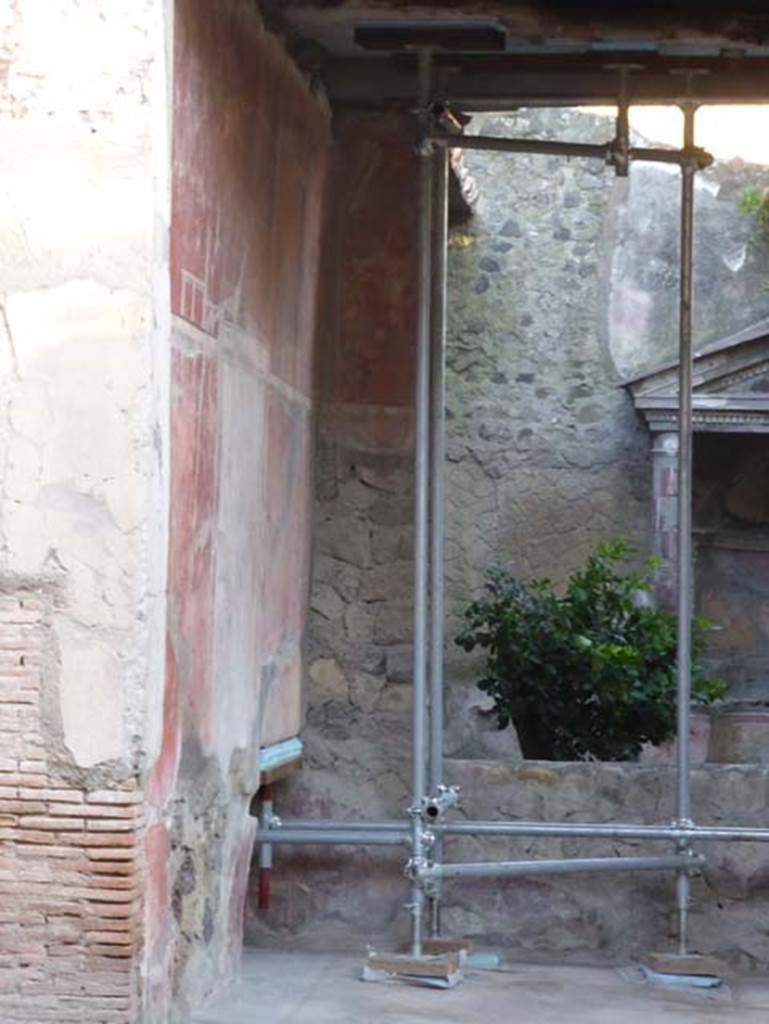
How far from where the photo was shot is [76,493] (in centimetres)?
446

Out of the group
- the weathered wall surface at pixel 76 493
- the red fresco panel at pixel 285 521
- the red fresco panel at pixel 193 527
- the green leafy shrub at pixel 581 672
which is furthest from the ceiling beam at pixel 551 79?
the weathered wall surface at pixel 76 493

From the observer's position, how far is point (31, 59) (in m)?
4.51

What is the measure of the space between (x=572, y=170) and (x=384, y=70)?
532cm

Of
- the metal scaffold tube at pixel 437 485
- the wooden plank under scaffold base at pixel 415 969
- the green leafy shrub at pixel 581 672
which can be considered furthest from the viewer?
the green leafy shrub at pixel 581 672

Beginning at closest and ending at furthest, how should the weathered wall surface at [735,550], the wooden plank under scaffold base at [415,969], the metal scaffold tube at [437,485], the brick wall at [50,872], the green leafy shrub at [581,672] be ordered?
1. the brick wall at [50,872]
2. the wooden plank under scaffold base at [415,969]
3. the metal scaffold tube at [437,485]
4. the green leafy shrub at [581,672]
5. the weathered wall surface at [735,550]

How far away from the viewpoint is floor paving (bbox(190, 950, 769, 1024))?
18.0 feet

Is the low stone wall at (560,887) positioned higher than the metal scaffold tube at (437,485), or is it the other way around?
the metal scaffold tube at (437,485)

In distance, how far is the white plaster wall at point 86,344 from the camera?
4434mm

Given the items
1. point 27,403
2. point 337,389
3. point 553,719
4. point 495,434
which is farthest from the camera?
point 495,434

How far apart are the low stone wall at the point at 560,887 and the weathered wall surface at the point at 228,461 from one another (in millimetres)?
556

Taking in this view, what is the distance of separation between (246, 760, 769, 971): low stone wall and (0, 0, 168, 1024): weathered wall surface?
2163 millimetres

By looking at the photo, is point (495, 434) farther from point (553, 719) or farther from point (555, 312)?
point (553, 719)

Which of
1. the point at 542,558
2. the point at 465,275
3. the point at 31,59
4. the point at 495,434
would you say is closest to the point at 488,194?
the point at 465,275

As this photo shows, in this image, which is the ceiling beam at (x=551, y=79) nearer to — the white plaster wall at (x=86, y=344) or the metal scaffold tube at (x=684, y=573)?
the metal scaffold tube at (x=684, y=573)
